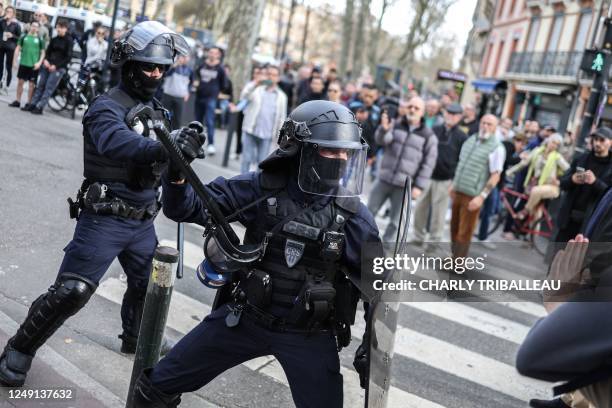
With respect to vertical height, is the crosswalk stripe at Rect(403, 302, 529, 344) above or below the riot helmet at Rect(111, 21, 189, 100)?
below

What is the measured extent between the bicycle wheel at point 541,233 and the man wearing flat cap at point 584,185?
3058mm

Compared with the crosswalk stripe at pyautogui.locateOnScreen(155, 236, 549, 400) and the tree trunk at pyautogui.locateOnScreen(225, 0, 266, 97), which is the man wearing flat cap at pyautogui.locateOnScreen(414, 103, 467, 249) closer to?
the crosswalk stripe at pyautogui.locateOnScreen(155, 236, 549, 400)

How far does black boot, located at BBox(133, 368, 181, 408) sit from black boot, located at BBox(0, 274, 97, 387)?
32.7 inches

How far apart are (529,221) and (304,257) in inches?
340

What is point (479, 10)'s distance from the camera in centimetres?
4397

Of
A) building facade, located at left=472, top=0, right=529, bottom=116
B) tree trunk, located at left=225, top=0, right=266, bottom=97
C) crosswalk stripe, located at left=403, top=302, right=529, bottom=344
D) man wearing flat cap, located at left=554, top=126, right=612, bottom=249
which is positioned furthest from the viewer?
building facade, located at left=472, top=0, right=529, bottom=116

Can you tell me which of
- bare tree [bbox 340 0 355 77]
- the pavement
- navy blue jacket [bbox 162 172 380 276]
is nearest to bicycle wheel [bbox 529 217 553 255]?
the pavement

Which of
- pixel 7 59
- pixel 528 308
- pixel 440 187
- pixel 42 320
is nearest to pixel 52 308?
pixel 42 320

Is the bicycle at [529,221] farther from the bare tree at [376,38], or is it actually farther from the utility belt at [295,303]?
the bare tree at [376,38]

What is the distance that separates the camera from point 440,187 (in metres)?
8.41

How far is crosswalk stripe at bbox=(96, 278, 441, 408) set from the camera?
4.38 m

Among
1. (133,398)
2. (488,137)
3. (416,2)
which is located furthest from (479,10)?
(133,398)

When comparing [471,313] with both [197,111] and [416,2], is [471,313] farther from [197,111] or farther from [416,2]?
[416,2]

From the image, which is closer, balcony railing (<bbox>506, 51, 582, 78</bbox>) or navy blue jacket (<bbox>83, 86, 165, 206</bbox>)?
navy blue jacket (<bbox>83, 86, 165, 206</bbox>)
